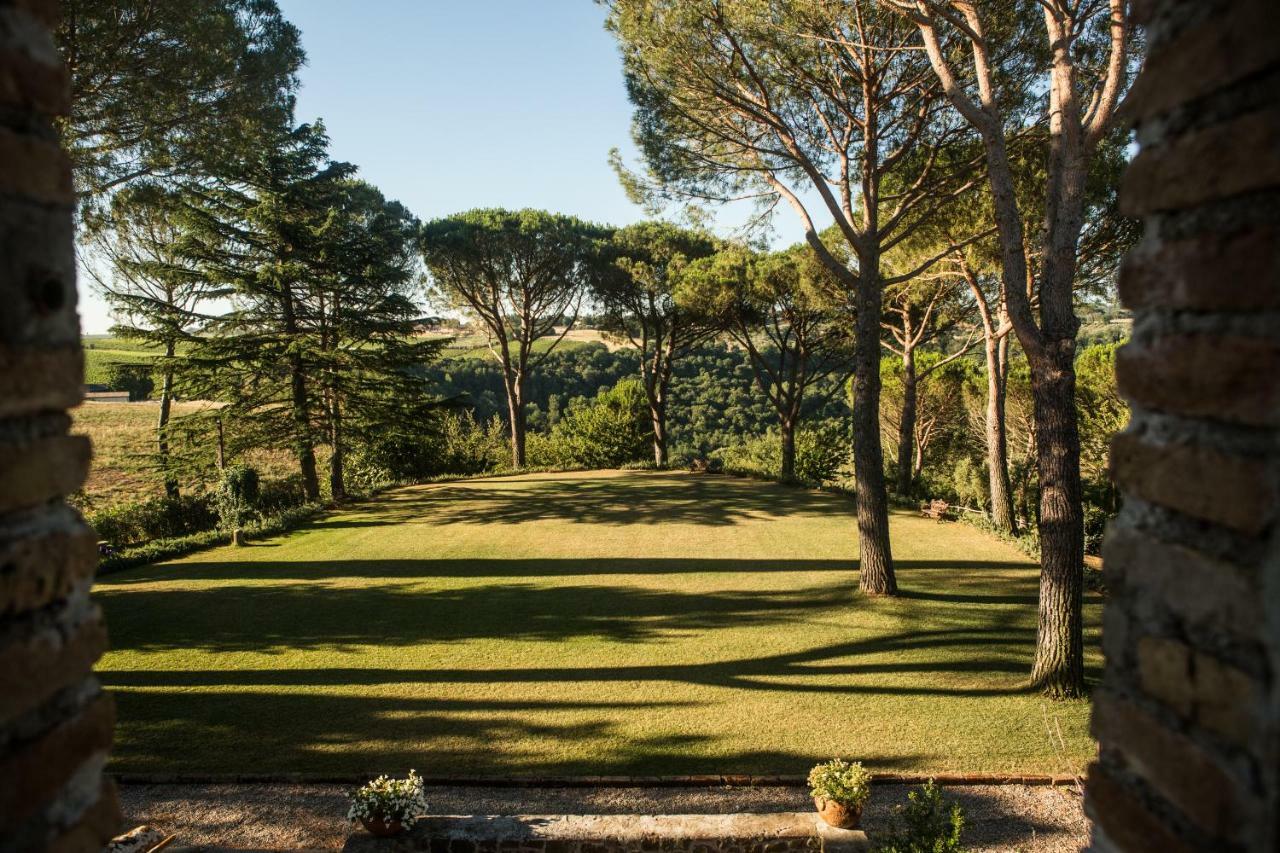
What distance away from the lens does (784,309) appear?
2250cm

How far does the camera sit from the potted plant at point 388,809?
176 inches

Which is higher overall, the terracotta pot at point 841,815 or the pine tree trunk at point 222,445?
the pine tree trunk at point 222,445

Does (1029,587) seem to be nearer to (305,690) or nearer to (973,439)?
(305,690)

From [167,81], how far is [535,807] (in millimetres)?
10825

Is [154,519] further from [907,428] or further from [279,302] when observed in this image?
[907,428]

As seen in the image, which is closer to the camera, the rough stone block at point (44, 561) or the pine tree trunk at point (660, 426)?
the rough stone block at point (44, 561)

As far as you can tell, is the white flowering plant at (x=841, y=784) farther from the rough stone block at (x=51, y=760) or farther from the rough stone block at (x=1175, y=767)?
the rough stone block at (x=51, y=760)

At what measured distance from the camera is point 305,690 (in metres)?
7.42

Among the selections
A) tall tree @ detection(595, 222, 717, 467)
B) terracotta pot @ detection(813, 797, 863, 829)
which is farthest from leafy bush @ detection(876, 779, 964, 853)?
tall tree @ detection(595, 222, 717, 467)

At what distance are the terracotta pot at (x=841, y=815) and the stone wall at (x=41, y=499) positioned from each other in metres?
4.20

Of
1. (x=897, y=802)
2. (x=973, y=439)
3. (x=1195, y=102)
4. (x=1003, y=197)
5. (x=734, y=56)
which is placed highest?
(x=734, y=56)

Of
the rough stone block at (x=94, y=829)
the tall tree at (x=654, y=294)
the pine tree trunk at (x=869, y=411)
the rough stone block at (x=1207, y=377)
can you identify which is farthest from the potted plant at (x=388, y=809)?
the tall tree at (x=654, y=294)

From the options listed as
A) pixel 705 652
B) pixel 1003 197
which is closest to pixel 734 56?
pixel 1003 197

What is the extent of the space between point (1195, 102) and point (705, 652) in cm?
782
